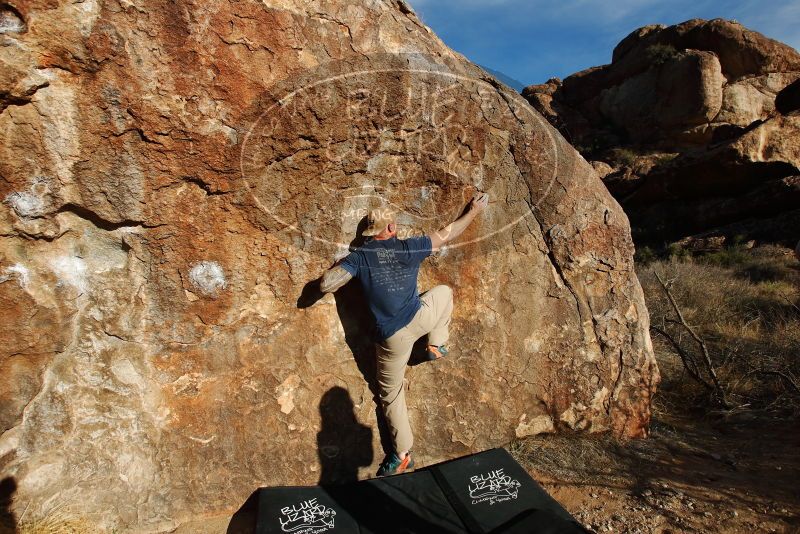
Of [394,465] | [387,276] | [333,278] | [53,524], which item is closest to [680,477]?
[394,465]

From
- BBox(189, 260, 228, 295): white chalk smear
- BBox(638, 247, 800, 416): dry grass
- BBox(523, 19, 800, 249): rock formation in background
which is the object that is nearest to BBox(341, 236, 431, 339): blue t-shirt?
BBox(189, 260, 228, 295): white chalk smear

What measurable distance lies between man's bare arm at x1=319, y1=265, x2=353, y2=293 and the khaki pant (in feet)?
1.33

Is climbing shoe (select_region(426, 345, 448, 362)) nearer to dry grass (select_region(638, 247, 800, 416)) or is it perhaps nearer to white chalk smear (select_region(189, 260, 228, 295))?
white chalk smear (select_region(189, 260, 228, 295))

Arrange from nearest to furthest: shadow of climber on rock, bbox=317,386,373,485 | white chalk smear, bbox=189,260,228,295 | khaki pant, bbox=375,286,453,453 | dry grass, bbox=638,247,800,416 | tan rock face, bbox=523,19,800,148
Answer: white chalk smear, bbox=189,260,228,295 < khaki pant, bbox=375,286,453,453 < shadow of climber on rock, bbox=317,386,373,485 < dry grass, bbox=638,247,800,416 < tan rock face, bbox=523,19,800,148

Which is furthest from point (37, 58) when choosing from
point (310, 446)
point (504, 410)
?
point (504, 410)

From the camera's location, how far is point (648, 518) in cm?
265

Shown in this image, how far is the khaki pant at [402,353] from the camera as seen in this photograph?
277cm

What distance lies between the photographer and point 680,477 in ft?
9.91

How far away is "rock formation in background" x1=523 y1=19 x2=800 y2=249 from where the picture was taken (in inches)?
390

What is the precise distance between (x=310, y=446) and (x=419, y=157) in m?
1.73

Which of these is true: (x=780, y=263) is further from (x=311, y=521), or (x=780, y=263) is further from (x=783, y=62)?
(x=783, y=62)

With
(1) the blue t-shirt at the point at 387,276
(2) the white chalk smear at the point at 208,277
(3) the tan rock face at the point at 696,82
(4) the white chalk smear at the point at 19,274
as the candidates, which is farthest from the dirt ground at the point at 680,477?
(3) the tan rock face at the point at 696,82

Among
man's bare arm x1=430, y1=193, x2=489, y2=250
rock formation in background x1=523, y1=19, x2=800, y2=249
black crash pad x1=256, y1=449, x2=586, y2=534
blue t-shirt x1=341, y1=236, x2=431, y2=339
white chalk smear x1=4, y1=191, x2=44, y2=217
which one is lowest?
black crash pad x1=256, y1=449, x2=586, y2=534

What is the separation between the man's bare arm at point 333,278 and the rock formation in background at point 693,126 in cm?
504
